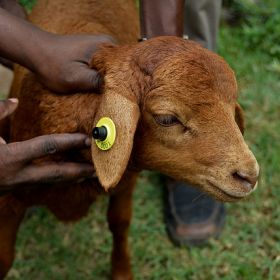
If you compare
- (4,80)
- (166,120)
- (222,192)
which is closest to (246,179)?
(222,192)

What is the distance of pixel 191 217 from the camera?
477cm

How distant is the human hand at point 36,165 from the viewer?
2832mm

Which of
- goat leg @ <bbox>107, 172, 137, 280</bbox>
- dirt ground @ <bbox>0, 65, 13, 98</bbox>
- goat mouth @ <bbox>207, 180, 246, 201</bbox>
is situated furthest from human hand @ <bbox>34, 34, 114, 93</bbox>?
dirt ground @ <bbox>0, 65, 13, 98</bbox>

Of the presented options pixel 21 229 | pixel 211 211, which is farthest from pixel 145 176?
pixel 21 229

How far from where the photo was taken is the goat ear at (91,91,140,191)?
2.59m

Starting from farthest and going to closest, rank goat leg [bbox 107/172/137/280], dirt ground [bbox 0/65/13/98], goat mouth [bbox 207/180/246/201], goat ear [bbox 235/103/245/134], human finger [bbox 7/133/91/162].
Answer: dirt ground [bbox 0/65/13/98]
goat leg [bbox 107/172/137/280]
goat ear [bbox 235/103/245/134]
human finger [bbox 7/133/91/162]
goat mouth [bbox 207/180/246/201]

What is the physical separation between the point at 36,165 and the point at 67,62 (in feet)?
1.82

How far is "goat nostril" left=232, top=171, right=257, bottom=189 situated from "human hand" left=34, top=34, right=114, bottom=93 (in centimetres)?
80

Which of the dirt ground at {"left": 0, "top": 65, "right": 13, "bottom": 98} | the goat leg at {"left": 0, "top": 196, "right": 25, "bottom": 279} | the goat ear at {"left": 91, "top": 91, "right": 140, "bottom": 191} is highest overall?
the goat ear at {"left": 91, "top": 91, "right": 140, "bottom": 191}

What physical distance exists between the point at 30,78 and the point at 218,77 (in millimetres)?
1132

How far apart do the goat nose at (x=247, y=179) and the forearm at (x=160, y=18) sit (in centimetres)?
103

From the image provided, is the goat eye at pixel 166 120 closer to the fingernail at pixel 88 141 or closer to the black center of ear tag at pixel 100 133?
the black center of ear tag at pixel 100 133

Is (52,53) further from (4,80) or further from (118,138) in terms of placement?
(4,80)

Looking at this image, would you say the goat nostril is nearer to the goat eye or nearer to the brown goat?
the brown goat
